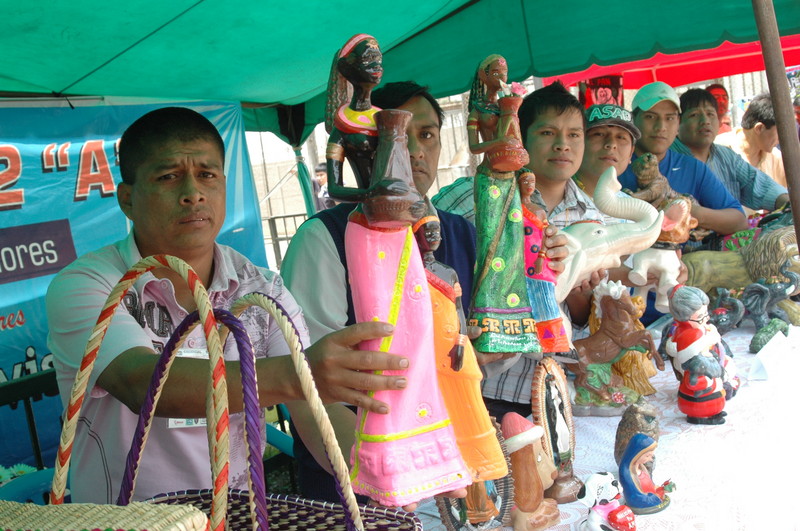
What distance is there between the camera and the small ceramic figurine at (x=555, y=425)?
140 centimetres

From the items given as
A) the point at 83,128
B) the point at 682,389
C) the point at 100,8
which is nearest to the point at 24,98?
the point at 83,128

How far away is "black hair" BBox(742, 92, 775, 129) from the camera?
4105 millimetres

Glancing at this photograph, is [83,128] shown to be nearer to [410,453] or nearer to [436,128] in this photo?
[436,128]

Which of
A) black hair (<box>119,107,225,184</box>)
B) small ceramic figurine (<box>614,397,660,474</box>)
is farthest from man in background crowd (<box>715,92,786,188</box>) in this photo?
black hair (<box>119,107,225,184</box>)

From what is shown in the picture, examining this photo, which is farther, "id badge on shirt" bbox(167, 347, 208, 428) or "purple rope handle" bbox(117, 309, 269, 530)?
"id badge on shirt" bbox(167, 347, 208, 428)

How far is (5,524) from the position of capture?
642 mm

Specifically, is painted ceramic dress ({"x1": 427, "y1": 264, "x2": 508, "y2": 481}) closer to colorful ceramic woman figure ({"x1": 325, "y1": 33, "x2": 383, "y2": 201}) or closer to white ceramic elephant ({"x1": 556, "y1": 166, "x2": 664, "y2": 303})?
colorful ceramic woman figure ({"x1": 325, "y1": 33, "x2": 383, "y2": 201})

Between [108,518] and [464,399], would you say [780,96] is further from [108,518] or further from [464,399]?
[108,518]

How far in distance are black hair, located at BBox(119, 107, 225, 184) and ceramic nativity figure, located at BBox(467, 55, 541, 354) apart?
0.57m

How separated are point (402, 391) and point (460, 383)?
0.40 ft

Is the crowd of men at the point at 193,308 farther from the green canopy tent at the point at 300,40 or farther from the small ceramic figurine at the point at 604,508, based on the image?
the green canopy tent at the point at 300,40

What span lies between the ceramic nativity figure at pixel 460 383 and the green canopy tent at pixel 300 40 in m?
1.44

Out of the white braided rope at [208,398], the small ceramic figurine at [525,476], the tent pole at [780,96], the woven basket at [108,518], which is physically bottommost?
the small ceramic figurine at [525,476]

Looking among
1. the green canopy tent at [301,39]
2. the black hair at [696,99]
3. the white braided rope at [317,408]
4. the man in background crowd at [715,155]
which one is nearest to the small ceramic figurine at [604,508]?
the white braided rope at [317,408]
